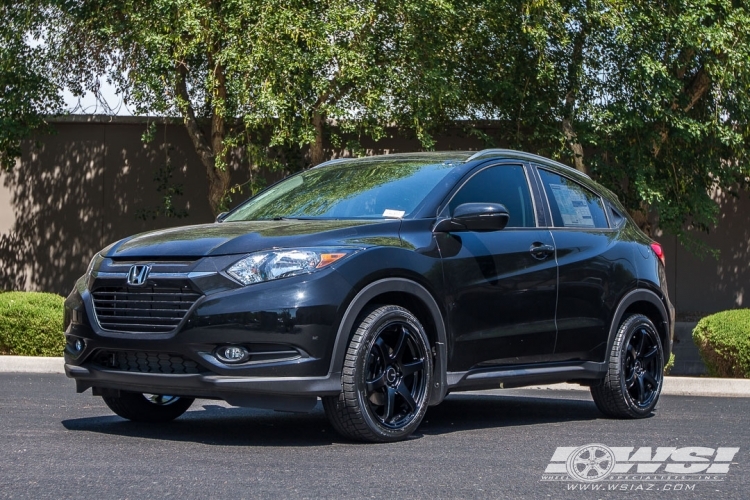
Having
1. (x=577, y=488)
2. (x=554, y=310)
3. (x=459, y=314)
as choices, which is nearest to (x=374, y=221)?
(x=459, y=314)

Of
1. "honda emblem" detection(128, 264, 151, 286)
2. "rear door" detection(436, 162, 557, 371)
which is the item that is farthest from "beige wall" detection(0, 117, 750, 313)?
"honda emblem" detection(128, 264, 151, 286)

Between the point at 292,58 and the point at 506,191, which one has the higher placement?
the point at 292,58

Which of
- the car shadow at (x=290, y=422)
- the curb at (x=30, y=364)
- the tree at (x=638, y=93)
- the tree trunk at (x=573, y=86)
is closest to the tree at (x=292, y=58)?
the tree at (x=638, y=93)

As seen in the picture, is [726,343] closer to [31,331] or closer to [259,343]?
[259,343]

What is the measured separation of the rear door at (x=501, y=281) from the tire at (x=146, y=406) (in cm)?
190

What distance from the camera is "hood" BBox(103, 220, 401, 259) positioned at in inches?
245

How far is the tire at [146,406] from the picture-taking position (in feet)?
23.9

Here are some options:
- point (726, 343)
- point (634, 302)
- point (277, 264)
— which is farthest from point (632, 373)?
point (726, 343)

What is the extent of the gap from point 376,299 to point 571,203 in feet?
7.60

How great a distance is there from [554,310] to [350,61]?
7.62 m

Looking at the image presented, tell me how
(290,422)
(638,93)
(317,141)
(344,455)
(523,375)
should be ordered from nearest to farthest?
(344,455) < (523,375) < (290,422) < (638,93) < (317,141)

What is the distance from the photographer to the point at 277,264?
20.1 ft

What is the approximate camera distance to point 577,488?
5.32 meters

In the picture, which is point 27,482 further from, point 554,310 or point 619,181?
point 619,181
